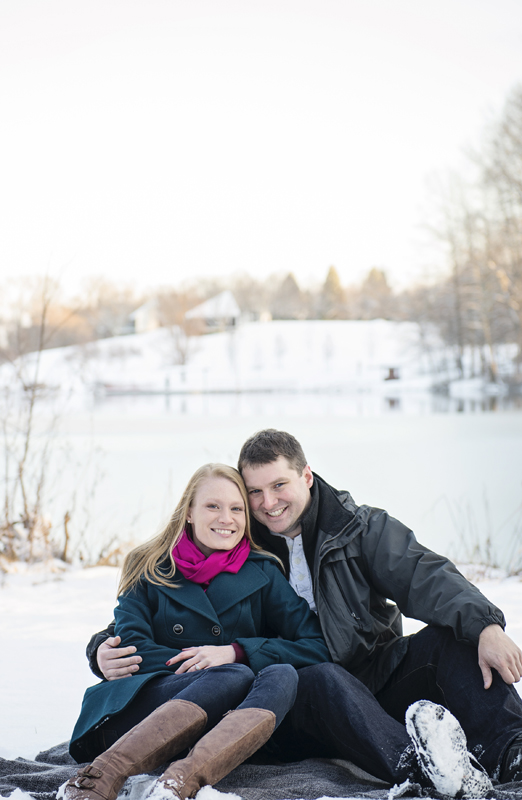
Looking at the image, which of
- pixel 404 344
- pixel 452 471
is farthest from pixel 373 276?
Result: pixel 452 471

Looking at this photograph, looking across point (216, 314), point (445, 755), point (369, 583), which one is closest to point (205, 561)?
point (369, 583)

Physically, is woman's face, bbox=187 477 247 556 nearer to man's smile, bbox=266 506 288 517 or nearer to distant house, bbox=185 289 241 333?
man's smile, bbox=266 506 288 517

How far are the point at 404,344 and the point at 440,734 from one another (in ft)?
115

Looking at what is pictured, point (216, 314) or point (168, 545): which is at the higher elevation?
point (216, 314)

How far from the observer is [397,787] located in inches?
67.6

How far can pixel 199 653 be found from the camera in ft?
6.46

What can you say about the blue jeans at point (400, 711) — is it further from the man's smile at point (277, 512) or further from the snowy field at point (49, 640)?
the snowy field at point (49, 640)

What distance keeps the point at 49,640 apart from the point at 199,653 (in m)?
1.82

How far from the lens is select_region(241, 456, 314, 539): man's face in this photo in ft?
7.45

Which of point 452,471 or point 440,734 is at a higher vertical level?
point 440,734

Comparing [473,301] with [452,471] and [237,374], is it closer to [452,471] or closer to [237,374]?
[237,374]

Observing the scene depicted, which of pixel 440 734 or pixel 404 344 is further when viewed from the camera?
pixel 404 344

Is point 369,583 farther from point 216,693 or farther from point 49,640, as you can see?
point 49,640

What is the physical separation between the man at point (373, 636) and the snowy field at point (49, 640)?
612 mm
